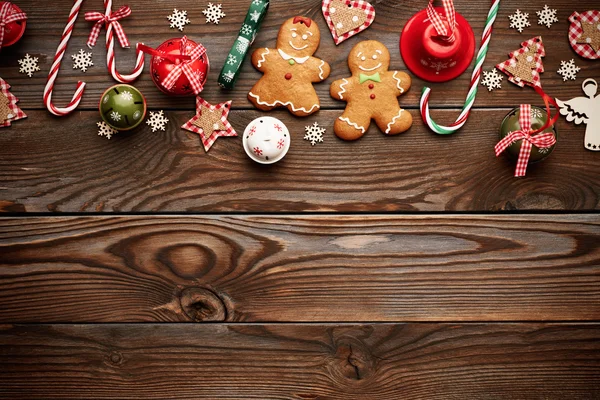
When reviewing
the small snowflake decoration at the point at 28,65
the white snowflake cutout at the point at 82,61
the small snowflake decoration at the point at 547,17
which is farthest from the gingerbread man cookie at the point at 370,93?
the small snowflake decoration at the point at 28,65

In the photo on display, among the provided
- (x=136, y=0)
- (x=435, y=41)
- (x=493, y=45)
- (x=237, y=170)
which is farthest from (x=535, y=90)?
(x=136, y=0)

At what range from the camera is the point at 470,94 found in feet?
3.97

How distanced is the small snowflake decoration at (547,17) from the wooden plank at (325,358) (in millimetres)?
755

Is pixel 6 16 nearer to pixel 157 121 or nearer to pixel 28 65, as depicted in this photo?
pixel 28 65

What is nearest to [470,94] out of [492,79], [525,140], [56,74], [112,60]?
[492,79]

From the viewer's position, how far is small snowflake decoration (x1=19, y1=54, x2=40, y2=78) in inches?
48.4

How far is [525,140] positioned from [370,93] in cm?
37

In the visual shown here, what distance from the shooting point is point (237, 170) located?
123 cm

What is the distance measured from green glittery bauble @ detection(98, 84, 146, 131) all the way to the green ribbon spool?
206mm

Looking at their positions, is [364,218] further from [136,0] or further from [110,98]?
[136,0]

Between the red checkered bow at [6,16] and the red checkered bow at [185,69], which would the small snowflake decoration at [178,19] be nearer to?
the red checkered bow at [185,69]

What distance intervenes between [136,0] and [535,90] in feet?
3.35

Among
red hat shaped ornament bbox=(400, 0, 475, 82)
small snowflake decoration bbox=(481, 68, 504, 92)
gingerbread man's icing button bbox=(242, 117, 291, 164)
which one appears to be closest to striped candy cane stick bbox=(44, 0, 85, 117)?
gingerbread man's icing button bbox=(242, 117, 291, 164)

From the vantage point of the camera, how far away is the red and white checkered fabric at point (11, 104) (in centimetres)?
122
